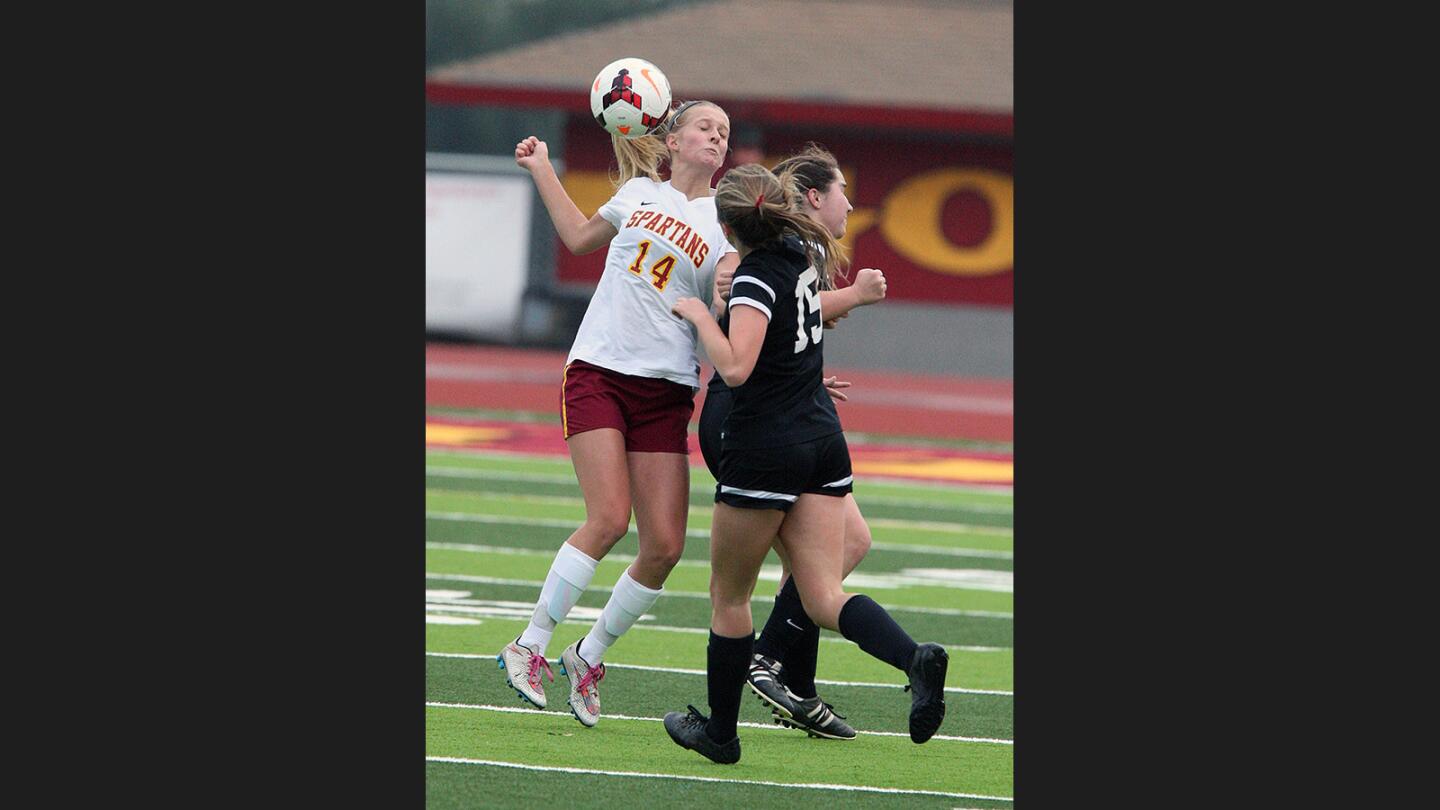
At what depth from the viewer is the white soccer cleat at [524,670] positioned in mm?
6551

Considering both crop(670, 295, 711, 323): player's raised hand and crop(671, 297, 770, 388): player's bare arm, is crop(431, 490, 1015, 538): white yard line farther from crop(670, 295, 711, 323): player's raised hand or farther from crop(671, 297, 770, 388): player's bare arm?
crop(671, 297, 770, 388): player's bare arm

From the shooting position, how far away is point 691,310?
5.62m

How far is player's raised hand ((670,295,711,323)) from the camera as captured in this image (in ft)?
18.3

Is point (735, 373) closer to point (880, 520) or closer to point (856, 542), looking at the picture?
point (856, 542)

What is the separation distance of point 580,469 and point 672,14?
28.2m

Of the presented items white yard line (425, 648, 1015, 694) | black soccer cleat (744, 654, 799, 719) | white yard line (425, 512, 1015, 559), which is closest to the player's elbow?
black soccer cleat (744, 654, 799, 719)

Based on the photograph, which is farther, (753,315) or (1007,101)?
(1007,101)

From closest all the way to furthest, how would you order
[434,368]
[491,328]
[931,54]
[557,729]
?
[557,729]
[434,368]
[491,328]
[931,54]

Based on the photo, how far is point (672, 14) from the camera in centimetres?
3366

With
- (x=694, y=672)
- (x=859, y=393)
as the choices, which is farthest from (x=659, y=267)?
(x=859, y=393)

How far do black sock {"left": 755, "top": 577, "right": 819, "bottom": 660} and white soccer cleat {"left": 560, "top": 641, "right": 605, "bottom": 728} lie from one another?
624 millimetres

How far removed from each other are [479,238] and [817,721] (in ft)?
66.2

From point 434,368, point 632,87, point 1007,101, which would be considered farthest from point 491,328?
point 632,87

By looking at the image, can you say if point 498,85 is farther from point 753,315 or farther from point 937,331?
point 753,315
